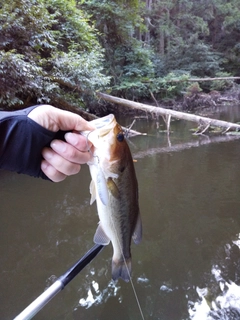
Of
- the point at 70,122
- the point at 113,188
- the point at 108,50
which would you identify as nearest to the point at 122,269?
the point at 113,188

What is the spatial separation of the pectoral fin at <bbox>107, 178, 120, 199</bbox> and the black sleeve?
0.31 meters

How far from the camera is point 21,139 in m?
1.22

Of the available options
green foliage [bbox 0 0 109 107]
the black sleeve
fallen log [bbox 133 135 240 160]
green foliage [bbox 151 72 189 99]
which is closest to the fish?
the black sleeve

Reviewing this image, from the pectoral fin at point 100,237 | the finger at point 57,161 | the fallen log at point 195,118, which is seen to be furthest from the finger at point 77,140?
the fallen log at point 195,118

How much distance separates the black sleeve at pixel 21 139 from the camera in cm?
121

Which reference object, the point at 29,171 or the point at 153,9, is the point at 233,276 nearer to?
the point at 29,171

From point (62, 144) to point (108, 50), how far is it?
1596 centimetres

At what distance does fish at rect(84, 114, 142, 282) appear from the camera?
4.07ft

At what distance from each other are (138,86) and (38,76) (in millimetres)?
9210

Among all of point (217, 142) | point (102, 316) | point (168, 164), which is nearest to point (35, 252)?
point (102, 316)

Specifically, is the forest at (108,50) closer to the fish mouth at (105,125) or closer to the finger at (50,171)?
the finger at (50,171)

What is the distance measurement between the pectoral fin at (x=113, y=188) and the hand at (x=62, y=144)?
149 millimetres

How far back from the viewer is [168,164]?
695 cm

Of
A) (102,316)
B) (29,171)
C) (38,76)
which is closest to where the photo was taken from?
(29,171)
